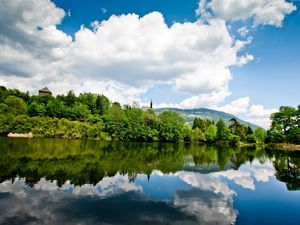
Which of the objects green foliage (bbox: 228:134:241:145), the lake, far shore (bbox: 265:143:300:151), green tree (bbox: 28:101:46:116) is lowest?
the lake

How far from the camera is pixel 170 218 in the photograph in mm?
13148

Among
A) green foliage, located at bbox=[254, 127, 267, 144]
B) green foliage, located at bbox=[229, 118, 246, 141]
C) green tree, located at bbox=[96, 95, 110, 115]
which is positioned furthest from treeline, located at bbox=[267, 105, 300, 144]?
green tree, located at bbox=[96, 95, 110, 115]

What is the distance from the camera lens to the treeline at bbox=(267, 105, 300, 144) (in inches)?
3359

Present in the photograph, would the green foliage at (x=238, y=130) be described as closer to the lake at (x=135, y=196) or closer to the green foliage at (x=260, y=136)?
the green foliage at (x=260, y=136)

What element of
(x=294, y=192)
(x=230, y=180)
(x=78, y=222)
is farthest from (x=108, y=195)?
(x=294, y=192)

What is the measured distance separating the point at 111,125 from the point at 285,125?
216 ft

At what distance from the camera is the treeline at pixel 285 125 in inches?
3359

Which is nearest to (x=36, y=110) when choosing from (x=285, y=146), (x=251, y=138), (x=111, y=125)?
(x=111, y=125)

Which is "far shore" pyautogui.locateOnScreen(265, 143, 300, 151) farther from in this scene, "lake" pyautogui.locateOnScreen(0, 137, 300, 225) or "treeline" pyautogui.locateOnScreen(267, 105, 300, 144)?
"lake" pyautogui.locateOnScreen(0, 137, 300, 225)

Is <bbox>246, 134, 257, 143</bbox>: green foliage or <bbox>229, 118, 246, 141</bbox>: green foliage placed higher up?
<bbox>229, 118, 246, 141</bbox>: green foliage

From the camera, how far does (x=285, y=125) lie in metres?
89.6

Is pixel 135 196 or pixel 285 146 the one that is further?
pixel 285 146

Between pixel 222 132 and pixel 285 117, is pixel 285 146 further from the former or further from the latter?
pixel 222 132

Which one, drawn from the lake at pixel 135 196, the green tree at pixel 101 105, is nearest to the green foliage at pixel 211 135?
the green tree at pixel 101 105
